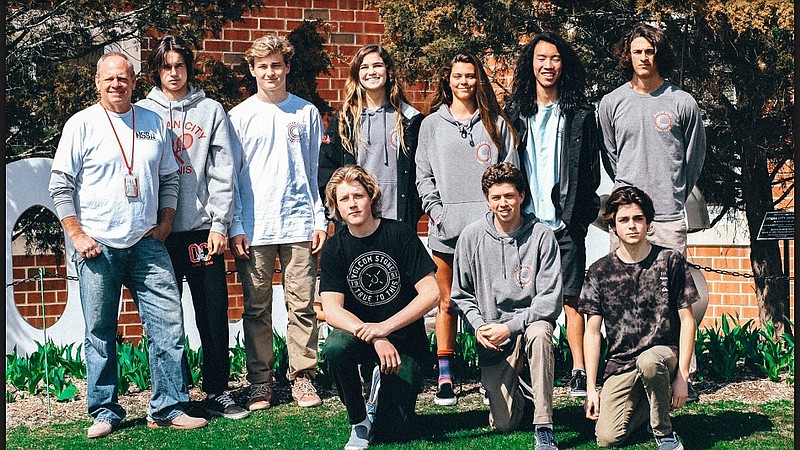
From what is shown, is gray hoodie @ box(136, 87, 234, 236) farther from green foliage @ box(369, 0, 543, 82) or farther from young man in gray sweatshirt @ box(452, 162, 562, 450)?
green foliage @ box(369, 0, 543, 82)

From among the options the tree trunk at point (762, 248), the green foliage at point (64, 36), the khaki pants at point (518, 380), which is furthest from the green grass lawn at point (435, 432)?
the green foliage at point (64, 36)

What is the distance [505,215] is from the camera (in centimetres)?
566

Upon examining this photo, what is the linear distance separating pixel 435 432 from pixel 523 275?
3.12 ft

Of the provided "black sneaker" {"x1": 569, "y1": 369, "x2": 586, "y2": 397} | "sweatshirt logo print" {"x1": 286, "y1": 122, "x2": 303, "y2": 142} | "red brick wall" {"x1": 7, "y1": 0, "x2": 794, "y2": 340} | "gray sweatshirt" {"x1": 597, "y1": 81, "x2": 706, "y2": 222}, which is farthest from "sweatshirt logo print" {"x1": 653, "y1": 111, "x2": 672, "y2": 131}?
"red brick wall" {"x1": 7, "y1": 0, "x2": 794, "y2": 340}

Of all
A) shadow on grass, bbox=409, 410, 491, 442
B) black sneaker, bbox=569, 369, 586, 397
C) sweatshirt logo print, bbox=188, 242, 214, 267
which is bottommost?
shadow on grass, bbox=409, 410, 491, 442

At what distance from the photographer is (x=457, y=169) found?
627 cm

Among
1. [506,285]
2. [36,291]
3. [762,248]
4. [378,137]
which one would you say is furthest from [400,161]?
[36,291]

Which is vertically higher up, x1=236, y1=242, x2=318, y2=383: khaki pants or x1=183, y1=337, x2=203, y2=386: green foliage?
x1=236, y1=242, x2=318, y2=383: khaki pants

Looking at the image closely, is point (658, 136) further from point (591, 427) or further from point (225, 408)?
point (225, 408)

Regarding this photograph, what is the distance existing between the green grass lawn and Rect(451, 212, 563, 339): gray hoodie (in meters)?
0.61

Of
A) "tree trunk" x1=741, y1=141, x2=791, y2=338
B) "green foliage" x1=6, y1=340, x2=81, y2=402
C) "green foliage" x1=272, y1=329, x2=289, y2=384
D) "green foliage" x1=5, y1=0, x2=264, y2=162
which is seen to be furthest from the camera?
"tree trunk" x1=741, y1=141, x2=791, y2=338

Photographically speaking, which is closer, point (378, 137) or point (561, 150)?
point (561, 150)

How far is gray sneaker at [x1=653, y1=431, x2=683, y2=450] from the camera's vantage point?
5348mm

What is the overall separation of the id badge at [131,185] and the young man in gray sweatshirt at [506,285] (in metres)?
1.72
